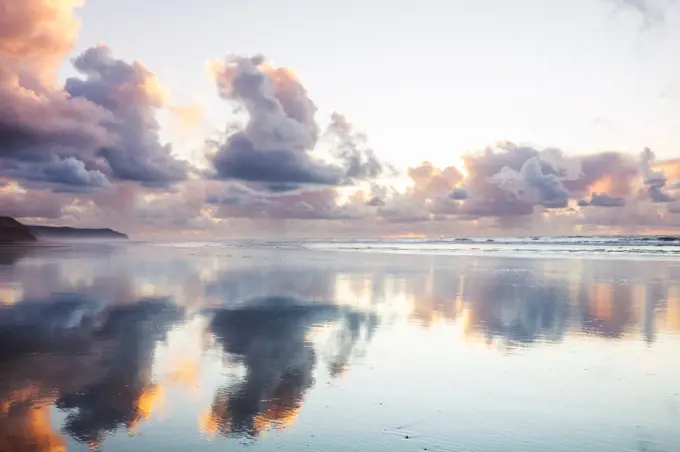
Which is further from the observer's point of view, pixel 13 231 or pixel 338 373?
pixel 13 231

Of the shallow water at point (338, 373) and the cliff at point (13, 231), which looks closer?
the shallow water at point (338, 373)

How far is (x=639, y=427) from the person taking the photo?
8.82 metres

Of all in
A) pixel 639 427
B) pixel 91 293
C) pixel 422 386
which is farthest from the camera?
pixel 91 293

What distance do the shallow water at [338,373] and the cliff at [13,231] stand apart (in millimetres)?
165163

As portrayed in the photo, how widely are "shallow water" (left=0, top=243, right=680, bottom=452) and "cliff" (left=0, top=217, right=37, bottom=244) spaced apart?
165 metres

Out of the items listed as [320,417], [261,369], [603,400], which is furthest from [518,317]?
[320,417]

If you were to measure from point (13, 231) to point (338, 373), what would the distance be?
19072cm

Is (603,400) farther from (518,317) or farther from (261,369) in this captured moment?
(518,317)

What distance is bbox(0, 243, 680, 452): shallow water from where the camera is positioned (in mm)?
8328

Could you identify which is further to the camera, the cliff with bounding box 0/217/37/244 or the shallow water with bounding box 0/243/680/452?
the cliff with bounding box 0/217/37/244

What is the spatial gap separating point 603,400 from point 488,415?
2.44 m

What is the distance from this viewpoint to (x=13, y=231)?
576ft

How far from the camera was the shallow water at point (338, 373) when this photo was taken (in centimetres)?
833

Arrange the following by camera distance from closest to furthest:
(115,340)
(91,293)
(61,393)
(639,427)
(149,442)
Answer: (149,442) < (639,427) < (61,393) < (115,340) < (91,293)
